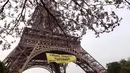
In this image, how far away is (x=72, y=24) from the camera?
925cm

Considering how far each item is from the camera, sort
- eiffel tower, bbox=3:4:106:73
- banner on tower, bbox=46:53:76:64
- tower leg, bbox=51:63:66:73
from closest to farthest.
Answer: eiffel tower, bbox=3:4:106:73
banner on tower, bbox=46:53:76:64
tower leg, bbox=51:63:66:73

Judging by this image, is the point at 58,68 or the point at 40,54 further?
the point at 58,68

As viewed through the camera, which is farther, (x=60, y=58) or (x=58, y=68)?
(x=58, y=68)

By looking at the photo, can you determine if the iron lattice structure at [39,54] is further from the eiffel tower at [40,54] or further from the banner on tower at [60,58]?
the banner on tower at [60,58]

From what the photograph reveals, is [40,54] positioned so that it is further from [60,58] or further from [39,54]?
[60,58]

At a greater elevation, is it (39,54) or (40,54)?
(40,54)

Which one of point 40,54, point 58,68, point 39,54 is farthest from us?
point 58,68

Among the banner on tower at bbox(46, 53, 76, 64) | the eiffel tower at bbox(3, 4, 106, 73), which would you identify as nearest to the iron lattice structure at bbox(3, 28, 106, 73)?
the eiffel tower at bbox(3, 4, 106, 73)

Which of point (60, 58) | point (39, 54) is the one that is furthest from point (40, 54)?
point (60, 58)

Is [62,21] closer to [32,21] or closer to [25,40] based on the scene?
[32,21]

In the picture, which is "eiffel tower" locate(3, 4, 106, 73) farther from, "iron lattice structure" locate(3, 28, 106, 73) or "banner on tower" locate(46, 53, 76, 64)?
"banner on tower" locate(46, 53, 76, 64)

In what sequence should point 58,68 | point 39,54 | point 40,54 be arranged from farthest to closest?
point 58,68 < point 40,54 < point 39,54

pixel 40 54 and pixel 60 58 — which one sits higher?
pixel 40 54

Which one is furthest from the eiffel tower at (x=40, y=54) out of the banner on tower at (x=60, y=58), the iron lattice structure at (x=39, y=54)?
the banner on tower at (x=60, y=58)
